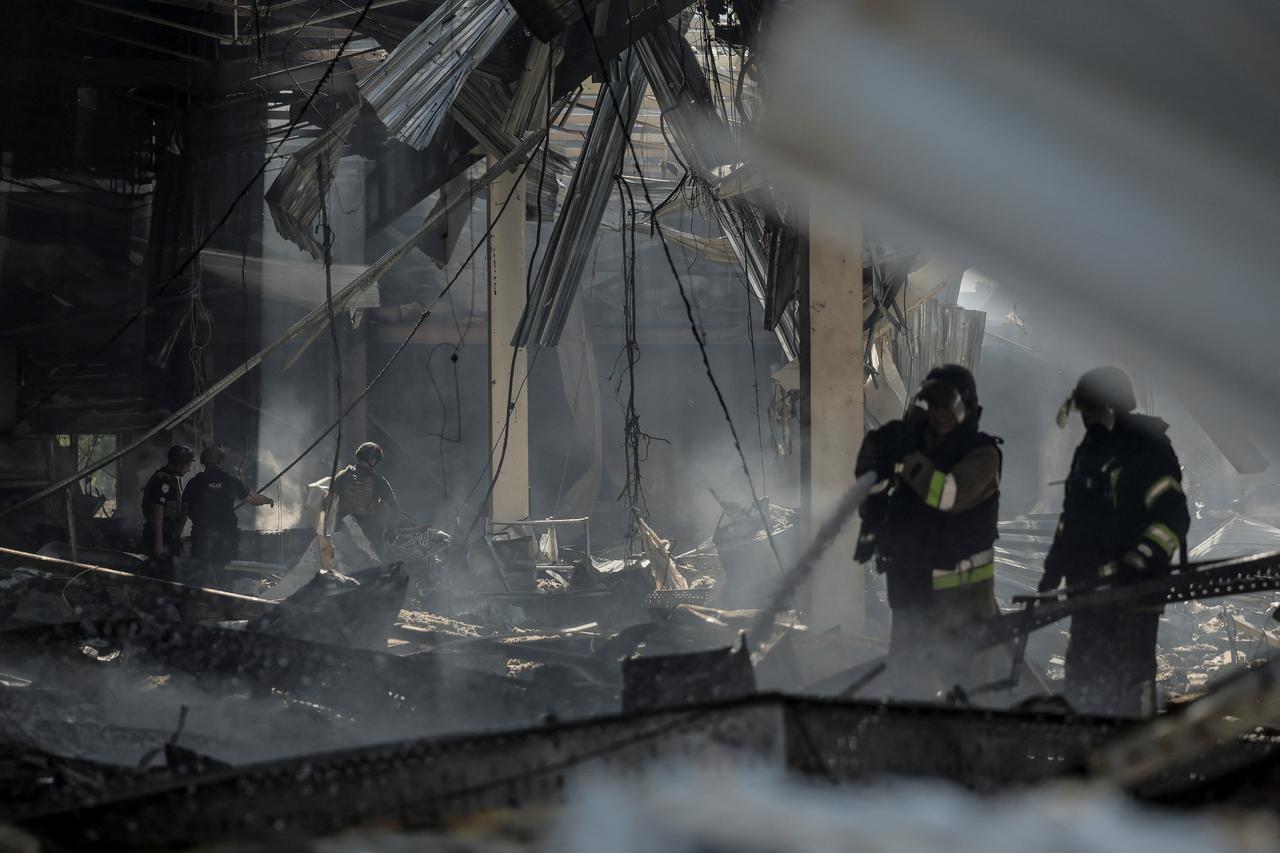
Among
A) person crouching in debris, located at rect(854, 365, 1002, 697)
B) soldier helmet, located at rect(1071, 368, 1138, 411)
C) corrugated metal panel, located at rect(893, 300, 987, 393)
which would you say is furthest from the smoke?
corrugated metal panel, located at rect(893, 300, 987, 393)

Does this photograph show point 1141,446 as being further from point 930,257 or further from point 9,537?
point 9,537

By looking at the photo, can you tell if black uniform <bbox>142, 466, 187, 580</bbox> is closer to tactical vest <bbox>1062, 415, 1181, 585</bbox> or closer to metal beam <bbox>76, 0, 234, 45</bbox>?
metal beam <bbox>76, 0, 234, 45</bbox>

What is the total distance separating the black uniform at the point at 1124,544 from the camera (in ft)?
16.4

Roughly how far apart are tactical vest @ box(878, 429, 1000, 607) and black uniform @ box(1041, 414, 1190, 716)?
1.60 feet

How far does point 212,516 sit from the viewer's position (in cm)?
1038

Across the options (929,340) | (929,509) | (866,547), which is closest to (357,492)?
(929,340)

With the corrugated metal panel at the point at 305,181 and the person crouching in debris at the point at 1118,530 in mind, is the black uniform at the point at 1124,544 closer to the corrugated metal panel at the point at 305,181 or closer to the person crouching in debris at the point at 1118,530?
the person crouching in debris at the point at 1118,530

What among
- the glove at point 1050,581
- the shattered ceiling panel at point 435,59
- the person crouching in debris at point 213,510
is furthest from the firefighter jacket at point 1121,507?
the person crouching in debris at point 213,510

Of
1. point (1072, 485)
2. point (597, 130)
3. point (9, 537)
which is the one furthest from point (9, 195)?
point (1072, 485)

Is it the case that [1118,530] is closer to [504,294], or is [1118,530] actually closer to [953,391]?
[953,391]

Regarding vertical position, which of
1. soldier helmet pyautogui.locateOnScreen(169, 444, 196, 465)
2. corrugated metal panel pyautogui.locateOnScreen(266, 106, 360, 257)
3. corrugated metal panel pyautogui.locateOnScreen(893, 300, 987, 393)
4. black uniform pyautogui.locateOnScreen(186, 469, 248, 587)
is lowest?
black uniform pyautogui.locateOnScreen(186, 469, 248, 587)

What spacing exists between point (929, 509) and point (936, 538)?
14cm

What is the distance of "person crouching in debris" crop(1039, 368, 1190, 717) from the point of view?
197 inches

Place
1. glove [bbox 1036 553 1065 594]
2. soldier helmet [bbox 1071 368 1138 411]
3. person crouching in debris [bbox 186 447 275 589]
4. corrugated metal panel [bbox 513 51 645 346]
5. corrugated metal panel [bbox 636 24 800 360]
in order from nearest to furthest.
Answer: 1. soldier helmet [bbox 1071 368 1138 411]
2. glove [bbox 1036 553 1065 594]
3. corrugated metal panel [bbox 636 24 800 360]
4. corrugated metal panel [bbox 513 51 645 346]
5. person crouching in debris [bbox 186 447 275 589]
